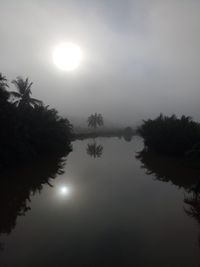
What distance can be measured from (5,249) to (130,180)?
11168 millimetres

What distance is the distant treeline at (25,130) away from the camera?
71.2 feet

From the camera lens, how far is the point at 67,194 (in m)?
14.8

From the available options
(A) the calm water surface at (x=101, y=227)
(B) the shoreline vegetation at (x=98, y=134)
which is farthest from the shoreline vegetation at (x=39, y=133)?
(B) the shoreline vegetation at (x=98, y=134)

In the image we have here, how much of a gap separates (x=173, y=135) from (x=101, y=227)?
2403 cm

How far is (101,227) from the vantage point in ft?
31.7

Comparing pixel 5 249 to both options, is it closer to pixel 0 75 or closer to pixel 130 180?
pixel 130 180

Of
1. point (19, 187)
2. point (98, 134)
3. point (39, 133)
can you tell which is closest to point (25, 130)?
point (39, 133)

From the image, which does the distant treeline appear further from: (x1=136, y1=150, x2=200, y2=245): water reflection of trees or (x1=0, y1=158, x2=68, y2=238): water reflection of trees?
(x1=136, y1=150, x2=200, y2=245): water reflection of trees

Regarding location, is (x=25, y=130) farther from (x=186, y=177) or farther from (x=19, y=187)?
(x=186, y=177)

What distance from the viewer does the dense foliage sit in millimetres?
30844

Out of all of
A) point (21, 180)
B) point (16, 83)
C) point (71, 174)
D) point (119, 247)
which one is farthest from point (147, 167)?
point (16, 83)

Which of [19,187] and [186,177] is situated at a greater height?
[186,177]

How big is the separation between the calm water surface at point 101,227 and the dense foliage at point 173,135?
1410cm

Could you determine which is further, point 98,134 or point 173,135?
point 98,134
